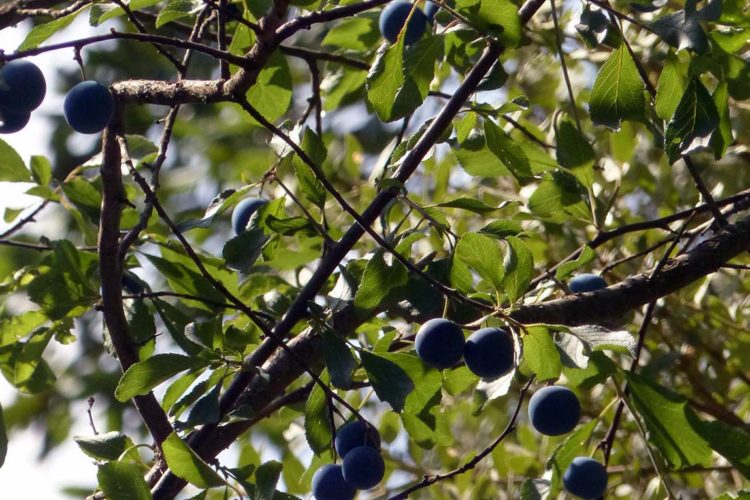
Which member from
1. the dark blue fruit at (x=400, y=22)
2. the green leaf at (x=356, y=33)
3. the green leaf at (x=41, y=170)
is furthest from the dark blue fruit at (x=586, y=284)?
the green leaf at (x=41, y=170)

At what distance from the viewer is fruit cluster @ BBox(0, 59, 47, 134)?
979 millimetres

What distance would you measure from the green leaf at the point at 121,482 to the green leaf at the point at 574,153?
58 centimetres

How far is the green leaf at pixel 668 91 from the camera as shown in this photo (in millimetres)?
998

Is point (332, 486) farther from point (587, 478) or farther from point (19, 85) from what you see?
point (19, 85)

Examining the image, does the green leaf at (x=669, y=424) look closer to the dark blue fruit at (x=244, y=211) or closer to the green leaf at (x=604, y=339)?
the green leaf at (x=604, y=339)

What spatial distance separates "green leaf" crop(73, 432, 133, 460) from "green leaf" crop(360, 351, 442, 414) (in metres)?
0.28

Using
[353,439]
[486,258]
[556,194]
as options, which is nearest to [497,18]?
[486,258]

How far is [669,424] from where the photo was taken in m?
0.95

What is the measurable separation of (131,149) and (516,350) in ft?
1.94

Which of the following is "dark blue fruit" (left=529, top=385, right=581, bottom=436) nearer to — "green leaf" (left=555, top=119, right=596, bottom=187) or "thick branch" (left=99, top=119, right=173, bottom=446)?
"green leaf" (left=555, top=119, right=596, bottom=187)

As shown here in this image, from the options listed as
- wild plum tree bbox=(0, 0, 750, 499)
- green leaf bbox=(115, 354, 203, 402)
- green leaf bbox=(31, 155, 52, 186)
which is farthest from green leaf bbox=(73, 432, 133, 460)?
green leaf bbox=(31, 155, 52, 186)

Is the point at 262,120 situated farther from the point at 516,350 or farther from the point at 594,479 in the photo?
the point at 594,479

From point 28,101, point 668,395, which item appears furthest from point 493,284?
point 28,101

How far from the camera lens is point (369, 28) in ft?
4.47
